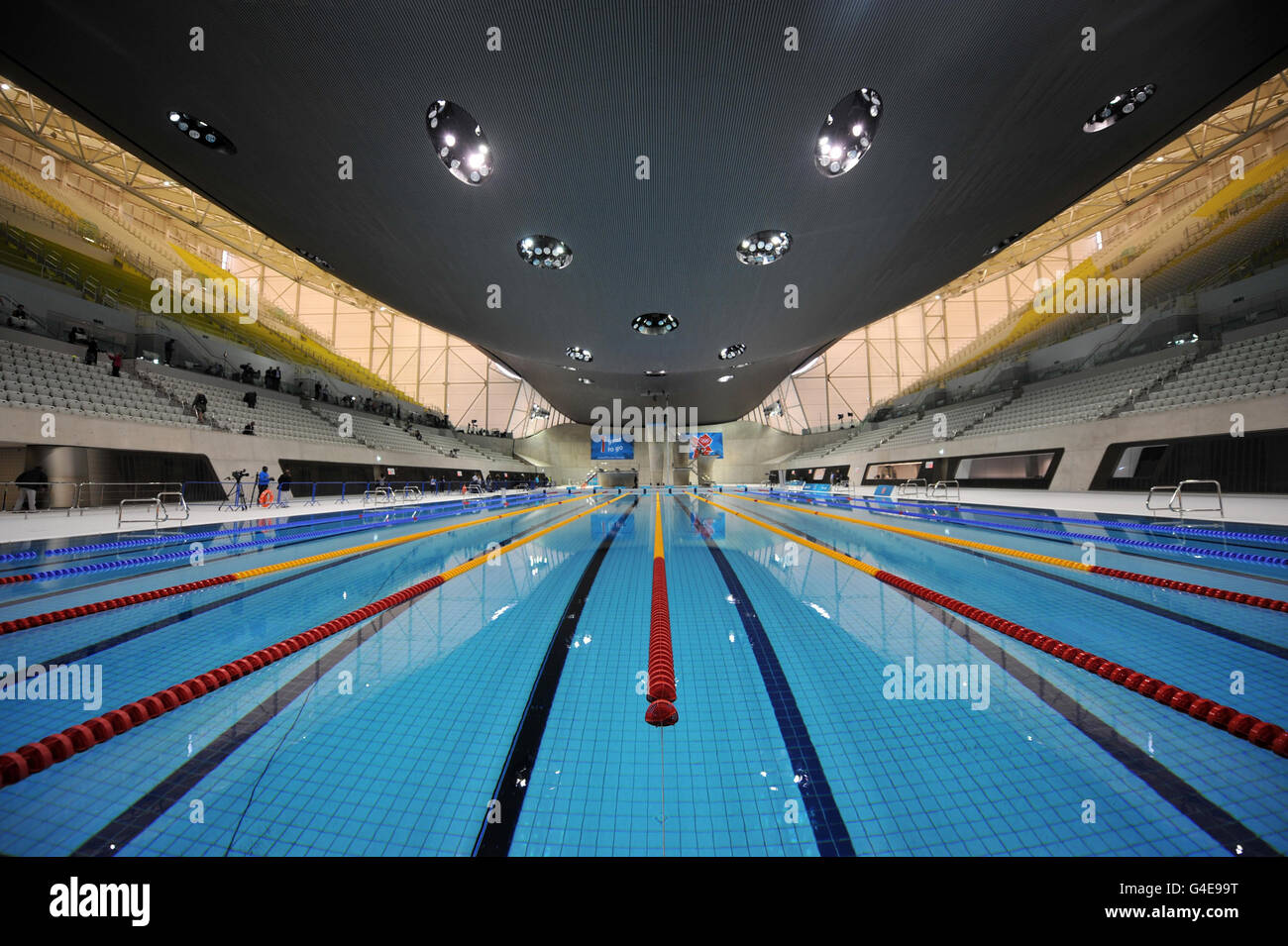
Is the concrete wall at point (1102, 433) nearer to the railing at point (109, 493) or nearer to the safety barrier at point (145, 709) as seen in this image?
the safety barrier at point (145, 709)

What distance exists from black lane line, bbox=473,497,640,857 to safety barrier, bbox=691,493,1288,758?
2.38 metres

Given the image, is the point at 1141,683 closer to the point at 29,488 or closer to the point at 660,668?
the point at 660,668

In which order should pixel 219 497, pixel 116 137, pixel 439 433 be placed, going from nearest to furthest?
pixel 116 137 → pixel 219 497 → pixel 439 433

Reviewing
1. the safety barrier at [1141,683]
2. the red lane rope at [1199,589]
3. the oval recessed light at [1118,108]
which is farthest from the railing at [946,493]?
the safety barrier at [1141,683]

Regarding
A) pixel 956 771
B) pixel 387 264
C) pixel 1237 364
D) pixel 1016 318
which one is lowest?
pixel 956 771

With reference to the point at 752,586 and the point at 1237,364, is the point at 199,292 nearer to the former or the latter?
the point at 752,586

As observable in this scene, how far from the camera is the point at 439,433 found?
26.1m

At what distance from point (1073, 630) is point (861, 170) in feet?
18.7

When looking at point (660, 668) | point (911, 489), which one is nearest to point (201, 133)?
point (660, 668)

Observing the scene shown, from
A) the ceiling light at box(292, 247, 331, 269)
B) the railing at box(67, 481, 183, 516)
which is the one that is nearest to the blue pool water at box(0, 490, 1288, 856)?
the ceiling light at box(292, 247, 331, 269)

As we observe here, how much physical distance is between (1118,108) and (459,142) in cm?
755

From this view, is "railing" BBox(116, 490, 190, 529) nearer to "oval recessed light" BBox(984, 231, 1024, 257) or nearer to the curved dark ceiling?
the curved dark ceiling

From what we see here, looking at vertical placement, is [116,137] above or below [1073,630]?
above

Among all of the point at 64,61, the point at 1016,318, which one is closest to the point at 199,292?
the point at 64,61
